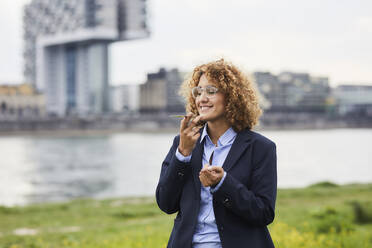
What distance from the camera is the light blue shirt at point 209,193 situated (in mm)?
2402

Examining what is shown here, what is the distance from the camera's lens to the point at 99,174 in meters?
29.4

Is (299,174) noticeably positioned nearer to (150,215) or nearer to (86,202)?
(86,202)

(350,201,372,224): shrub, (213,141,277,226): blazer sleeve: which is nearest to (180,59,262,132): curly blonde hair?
(213,141,277,226): blazer sleeve

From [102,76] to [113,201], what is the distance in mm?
92503

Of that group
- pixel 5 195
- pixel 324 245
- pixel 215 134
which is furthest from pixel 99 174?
pixel 215 134

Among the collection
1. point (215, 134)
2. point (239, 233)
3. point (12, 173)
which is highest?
point (215, 134)

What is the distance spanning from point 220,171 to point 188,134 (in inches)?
9.8

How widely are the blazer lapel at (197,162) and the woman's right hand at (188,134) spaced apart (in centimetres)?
8

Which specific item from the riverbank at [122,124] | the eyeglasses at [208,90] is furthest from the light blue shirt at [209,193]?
the riverbank at [122,124]

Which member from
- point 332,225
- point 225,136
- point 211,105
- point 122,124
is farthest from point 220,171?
point 122,124

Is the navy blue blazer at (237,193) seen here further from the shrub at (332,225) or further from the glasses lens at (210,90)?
the shrub at (332,225)

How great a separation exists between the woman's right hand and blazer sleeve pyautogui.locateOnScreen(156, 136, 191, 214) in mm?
71

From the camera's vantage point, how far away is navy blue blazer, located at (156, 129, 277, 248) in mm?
2324

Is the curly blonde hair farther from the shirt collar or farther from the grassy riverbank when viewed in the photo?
the grassy riverbank
